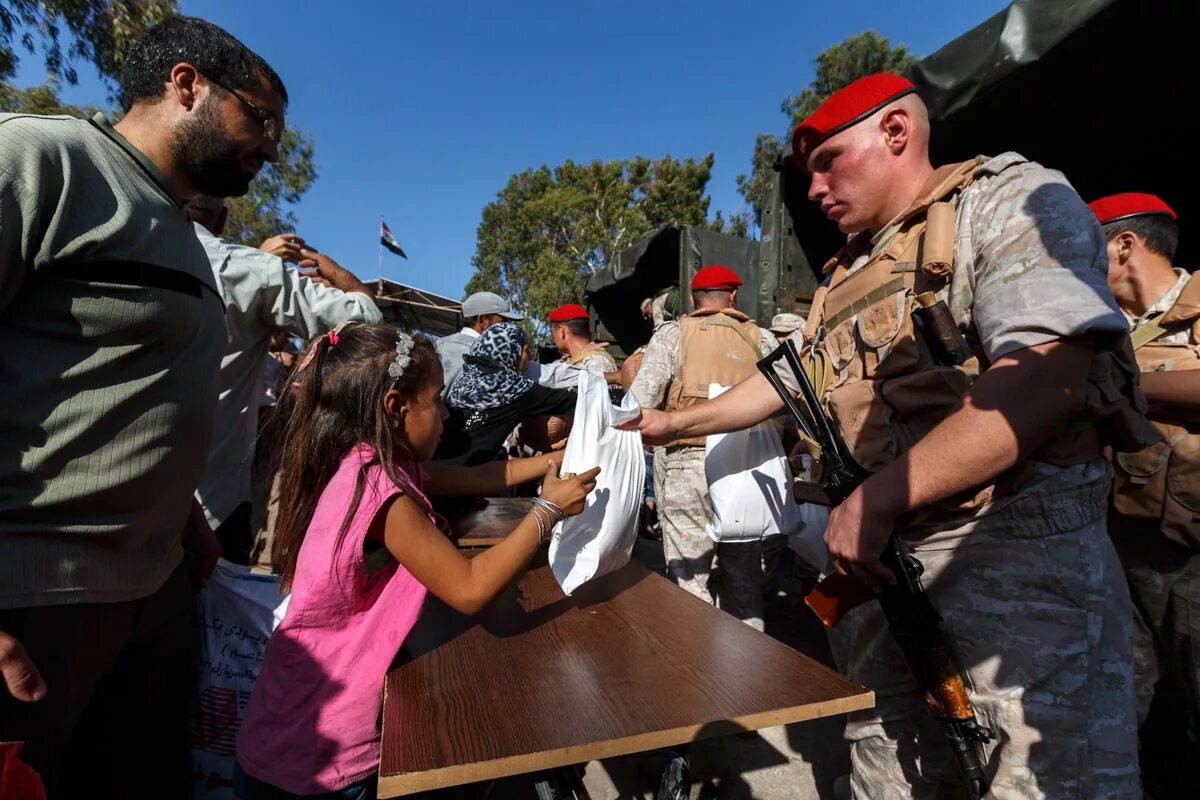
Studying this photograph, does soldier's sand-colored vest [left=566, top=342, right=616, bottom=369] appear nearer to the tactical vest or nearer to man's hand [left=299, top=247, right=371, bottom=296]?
the tactical vest

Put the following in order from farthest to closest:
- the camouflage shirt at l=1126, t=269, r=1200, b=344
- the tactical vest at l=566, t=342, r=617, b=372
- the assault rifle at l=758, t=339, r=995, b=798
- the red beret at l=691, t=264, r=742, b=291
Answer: the tactical vest at l=566, t=342, r=617, b=372 → the red beret at l=691, t=264, r=742, b=291 → the camouflage shirt at l=1126, t=269, r=1200, b=344 → the assault rifle at l=758, t=339, r=995, b=798

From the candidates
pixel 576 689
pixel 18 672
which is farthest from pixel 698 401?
pixel 18 672

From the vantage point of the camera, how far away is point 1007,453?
1006 millimetres

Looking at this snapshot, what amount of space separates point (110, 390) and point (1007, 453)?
171 centimetres

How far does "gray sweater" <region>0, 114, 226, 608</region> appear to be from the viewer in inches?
40.1

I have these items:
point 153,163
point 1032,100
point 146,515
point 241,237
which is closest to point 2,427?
point 146,515

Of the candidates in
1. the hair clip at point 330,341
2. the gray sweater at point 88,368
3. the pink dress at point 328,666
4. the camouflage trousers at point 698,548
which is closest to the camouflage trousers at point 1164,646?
the camouflage trousers at point 698,548

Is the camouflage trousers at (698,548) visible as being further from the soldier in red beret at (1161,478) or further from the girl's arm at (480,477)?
the soldier in red beret at (1161,478)

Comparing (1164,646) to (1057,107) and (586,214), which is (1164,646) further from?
(586,214)

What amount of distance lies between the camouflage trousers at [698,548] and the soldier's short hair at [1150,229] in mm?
1913

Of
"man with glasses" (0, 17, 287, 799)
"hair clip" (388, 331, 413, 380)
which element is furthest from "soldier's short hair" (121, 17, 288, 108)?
"hair clip" (388, 331, 413, 380)

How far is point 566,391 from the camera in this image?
115 inches

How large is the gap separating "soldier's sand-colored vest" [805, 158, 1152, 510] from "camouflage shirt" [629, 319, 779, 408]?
1661 millimetres

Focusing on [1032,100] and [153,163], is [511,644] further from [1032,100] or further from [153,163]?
[1032,100]
